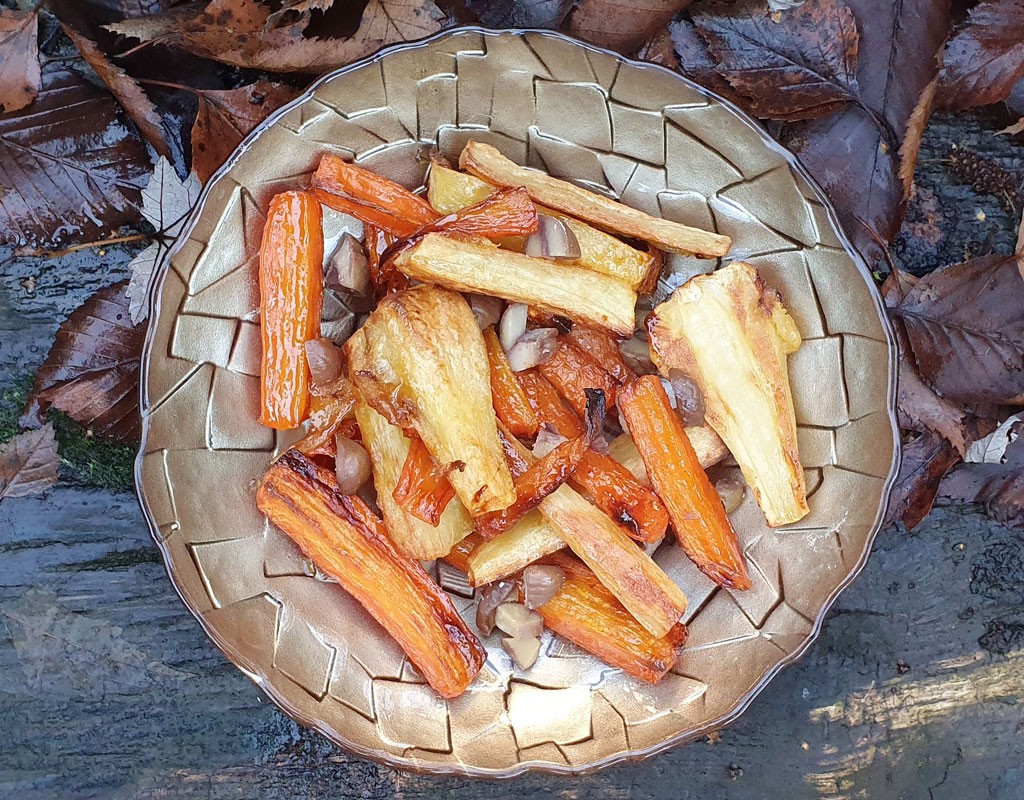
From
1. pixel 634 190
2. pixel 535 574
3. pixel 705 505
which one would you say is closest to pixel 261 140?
pixel 634 190

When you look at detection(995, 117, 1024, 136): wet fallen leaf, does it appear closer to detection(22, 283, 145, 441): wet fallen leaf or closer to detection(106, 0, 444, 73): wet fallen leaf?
detection(106, 0, 444, 73): wet fallen leaf

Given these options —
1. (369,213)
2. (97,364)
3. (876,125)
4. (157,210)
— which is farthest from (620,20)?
(97,364)

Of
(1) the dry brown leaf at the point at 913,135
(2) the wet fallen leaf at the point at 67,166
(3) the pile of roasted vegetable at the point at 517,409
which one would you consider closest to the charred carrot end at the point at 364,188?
(3) the pile of roasted vegetable at the point at 517,409

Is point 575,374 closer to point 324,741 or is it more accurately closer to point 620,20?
point 620,20

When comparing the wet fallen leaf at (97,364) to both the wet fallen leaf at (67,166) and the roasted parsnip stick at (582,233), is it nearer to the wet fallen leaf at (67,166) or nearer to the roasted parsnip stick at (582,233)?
the wet fallen leaf at (67,166)

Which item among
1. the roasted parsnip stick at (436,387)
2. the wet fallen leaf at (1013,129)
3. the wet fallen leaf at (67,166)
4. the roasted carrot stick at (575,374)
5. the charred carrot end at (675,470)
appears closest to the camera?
the roasted parsnip stick at (436,387)

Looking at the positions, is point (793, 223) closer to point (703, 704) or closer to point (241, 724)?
point (703, 704)

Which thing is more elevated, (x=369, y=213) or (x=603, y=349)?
(x=369, y=213)
